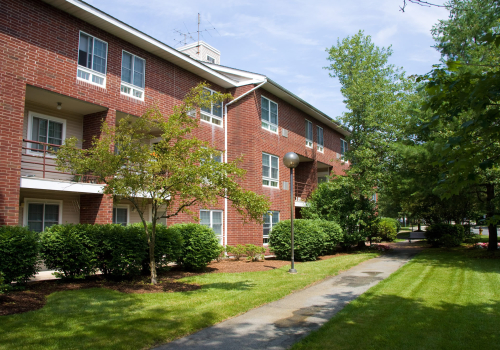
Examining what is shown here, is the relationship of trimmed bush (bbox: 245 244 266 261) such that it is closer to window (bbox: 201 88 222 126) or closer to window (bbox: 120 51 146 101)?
window (bbox: 201 88 222 126)

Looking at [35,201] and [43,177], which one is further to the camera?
[35,201]

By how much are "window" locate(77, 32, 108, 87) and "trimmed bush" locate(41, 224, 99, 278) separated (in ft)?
18.4

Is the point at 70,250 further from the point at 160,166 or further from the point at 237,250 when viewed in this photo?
the point at 237,250

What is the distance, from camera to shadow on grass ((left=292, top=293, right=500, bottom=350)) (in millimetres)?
5469

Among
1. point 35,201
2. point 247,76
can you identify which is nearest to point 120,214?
point 35,201

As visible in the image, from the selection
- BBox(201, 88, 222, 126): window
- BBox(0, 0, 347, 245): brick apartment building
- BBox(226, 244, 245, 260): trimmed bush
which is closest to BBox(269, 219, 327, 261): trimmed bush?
BBox(226, 244, 245, 260): trimmed bush

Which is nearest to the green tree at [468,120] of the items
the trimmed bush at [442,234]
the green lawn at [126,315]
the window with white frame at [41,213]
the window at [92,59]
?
the green lawn at [126,315]

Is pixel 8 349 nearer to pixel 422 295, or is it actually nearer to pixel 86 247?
pixel 86 247

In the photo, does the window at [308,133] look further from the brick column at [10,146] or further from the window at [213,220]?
the brick column at [10,146]

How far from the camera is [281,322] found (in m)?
6.65

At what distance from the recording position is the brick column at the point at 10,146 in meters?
10.1

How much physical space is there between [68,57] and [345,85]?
51.5 ft

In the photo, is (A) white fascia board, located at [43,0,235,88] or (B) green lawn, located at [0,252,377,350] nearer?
(B) green lawn, located at [0,252,377,350]

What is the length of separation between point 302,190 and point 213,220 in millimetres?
9020
